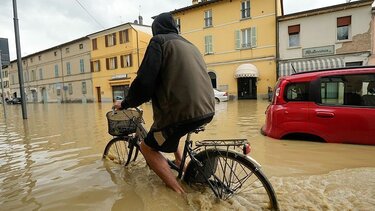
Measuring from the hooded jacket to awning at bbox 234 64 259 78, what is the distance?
67.0ft

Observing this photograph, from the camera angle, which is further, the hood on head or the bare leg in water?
the bare leg in water

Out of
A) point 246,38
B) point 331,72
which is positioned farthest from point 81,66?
point 331,72

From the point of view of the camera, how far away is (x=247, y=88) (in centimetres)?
2347

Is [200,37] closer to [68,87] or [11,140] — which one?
[11,140]

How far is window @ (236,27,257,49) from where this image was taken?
74.5 feet

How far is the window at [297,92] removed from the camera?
191 inches

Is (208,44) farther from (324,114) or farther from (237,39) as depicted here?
(324,114)

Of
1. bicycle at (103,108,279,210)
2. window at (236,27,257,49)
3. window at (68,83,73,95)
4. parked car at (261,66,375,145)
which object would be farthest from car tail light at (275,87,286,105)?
window at (68,83,73,95)

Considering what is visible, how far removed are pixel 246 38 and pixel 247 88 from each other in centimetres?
443

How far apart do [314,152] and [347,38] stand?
60.5 ft

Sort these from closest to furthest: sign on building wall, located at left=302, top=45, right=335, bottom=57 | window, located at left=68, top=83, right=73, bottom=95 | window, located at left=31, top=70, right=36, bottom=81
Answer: sign on building wall, located at left=302, top=45, right=335, bottom=57, window, located at left=68, top=83, right=73, bottom=95, window, located at left=31, top=70, right=36, bottom=81

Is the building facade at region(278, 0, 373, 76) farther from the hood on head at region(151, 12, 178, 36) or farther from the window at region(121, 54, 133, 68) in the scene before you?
the hood on head at region(151, 12, 178, 36)

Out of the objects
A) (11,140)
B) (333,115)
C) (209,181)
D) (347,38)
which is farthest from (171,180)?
(347,38)

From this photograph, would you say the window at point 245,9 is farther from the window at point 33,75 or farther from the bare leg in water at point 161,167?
the window at point 33,75
